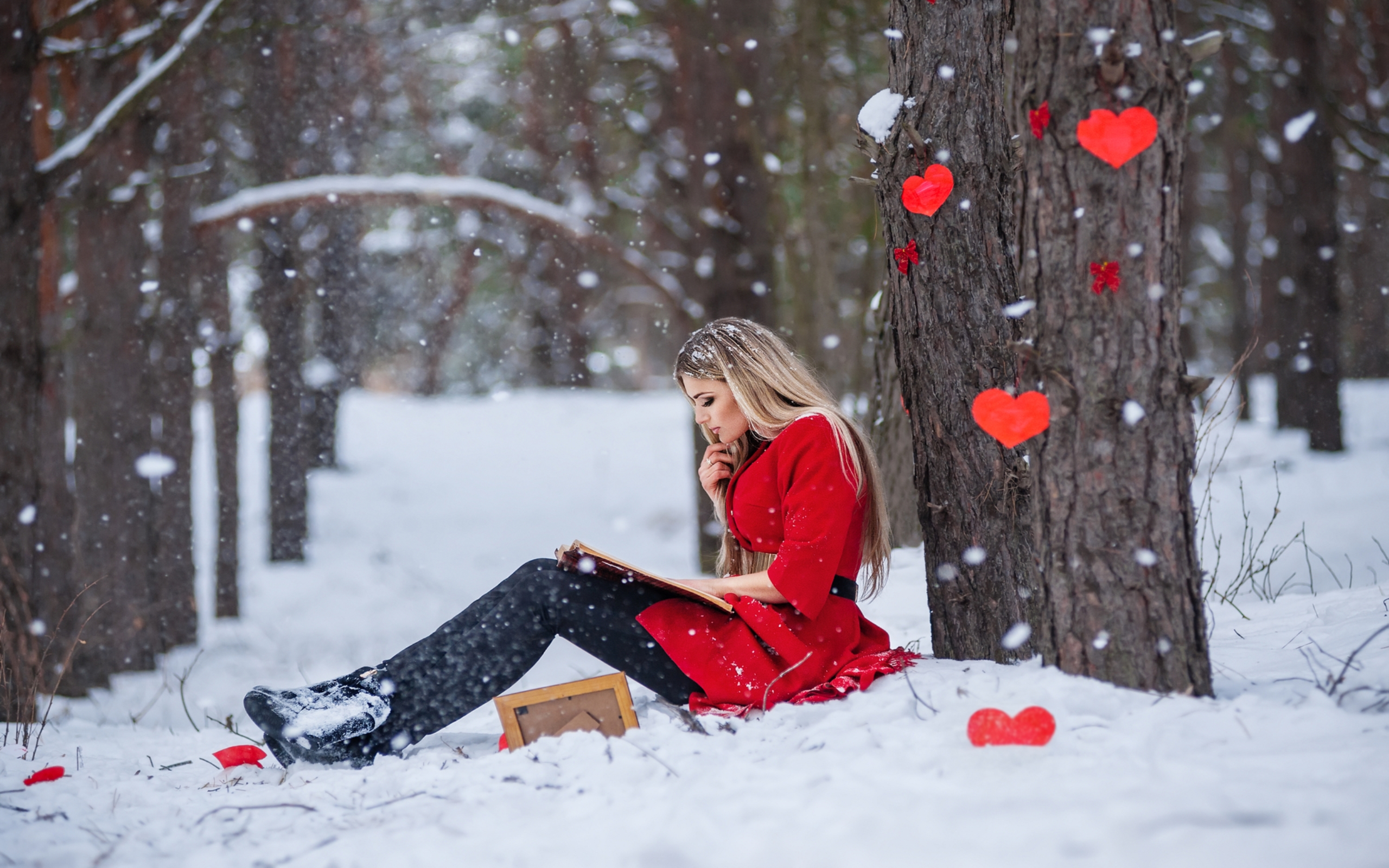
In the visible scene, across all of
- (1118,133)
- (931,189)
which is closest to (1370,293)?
(931,189)

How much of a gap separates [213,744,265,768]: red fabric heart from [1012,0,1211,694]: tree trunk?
93.9 inches

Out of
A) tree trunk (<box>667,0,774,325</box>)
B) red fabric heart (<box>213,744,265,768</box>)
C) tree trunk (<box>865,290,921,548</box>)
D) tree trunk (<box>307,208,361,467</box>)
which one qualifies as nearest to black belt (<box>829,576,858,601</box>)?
tree trunk (<box>865,290,921,548</box>)

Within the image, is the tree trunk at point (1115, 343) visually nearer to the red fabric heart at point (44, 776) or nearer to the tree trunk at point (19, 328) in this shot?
the red fabric heart at point (44, 776)

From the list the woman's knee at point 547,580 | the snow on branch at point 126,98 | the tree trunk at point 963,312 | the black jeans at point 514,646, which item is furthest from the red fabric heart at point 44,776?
the snow on branch at point 126,98

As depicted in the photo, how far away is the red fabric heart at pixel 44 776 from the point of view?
2.68 metres

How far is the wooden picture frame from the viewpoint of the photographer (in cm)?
262

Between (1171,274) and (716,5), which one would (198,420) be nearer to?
(716,5)

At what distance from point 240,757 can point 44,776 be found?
50cm

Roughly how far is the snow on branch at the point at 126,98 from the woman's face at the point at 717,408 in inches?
155

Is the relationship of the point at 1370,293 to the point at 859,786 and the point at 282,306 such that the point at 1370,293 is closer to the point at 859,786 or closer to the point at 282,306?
the point at 282,306

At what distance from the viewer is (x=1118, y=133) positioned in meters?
2.19

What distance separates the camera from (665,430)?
13.5 m

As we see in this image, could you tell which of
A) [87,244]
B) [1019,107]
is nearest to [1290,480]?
[1019,107]

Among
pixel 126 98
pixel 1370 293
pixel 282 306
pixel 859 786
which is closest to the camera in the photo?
pixel 859 786
